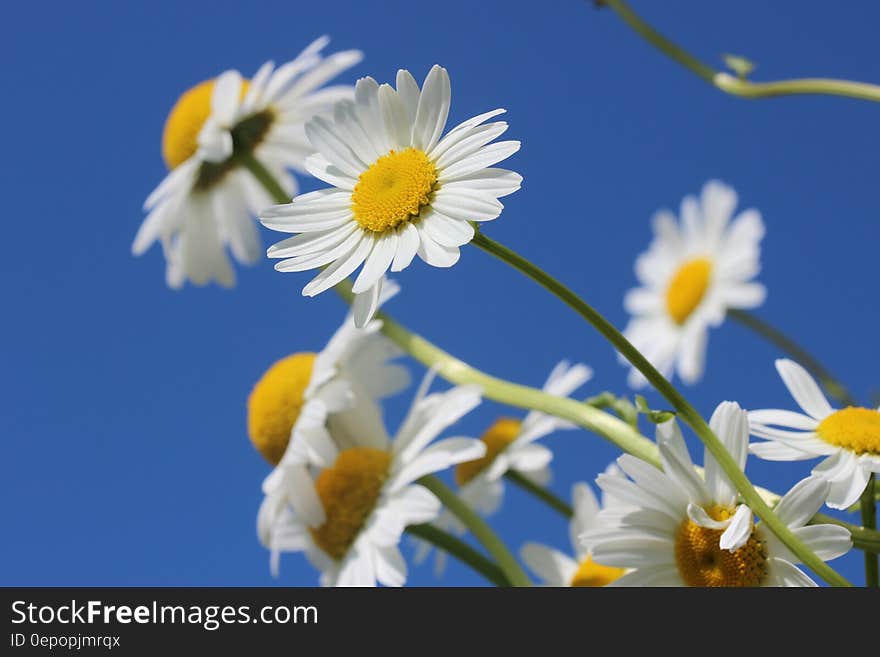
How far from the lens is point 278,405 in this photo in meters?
0.87

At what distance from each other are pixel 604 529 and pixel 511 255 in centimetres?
17

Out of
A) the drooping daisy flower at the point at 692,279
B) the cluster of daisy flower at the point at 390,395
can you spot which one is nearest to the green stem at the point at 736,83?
the cluster of daisy flower at the point at 390,395

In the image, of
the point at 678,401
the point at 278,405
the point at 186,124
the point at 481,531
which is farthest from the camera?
the point at 186,124

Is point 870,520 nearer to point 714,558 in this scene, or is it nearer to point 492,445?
point 714,558

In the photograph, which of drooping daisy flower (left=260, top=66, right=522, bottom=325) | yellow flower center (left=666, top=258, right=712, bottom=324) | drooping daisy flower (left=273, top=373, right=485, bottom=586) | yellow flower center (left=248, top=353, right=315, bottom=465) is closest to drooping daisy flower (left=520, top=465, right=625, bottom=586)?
drooping daisy flower (left=273, top=373, right=485, bottom=586)

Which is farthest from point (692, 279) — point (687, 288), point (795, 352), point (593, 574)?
point (593, 574)

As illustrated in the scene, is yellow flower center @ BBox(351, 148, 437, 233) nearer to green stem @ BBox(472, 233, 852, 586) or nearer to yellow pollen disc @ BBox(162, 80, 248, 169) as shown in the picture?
green stem @ BBox(472, 233, 852, 586)

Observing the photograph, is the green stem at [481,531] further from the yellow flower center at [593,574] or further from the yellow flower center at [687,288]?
the yellow flower center at [687,288]

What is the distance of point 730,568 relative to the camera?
567 millimetres

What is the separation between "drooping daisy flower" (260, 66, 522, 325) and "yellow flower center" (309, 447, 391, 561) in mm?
313

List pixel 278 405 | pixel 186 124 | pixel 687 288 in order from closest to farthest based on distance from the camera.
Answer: pixel 278 405 → pixel 186 124 → pixel 687 288

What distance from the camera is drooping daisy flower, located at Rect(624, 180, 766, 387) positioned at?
149 centimetres

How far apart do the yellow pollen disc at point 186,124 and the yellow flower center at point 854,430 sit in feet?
2.20

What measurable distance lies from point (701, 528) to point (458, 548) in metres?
0.25
